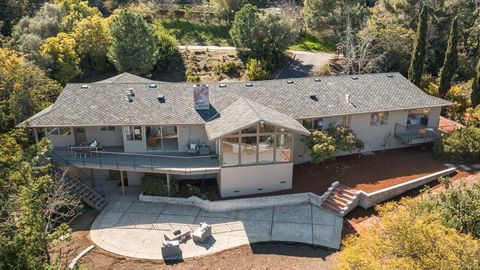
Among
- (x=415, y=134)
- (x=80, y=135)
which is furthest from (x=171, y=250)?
(x=415, y=134)

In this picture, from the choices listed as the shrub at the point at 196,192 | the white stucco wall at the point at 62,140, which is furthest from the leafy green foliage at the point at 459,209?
the white stucco wall at the point at 62,140

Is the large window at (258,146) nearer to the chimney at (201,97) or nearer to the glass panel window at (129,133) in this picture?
the chimney at (201,97)

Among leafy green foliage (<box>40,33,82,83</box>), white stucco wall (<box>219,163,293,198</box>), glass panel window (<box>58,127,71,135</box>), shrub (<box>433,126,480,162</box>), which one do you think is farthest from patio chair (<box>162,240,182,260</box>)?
leafy green foliage (<box>40,33,82,83</box>)

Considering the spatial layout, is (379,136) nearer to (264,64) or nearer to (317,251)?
(317,251)

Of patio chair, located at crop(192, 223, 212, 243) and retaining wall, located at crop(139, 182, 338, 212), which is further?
retaining wall, located at crop(139, 182, 338, 212)

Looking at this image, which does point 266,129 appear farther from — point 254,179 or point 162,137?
point 162,137

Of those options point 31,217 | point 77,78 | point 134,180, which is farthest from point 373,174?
point 77,78

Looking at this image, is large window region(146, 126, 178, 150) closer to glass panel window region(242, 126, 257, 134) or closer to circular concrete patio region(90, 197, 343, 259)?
circular concrete patio region(90, 197, 343, 259)
